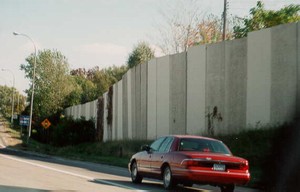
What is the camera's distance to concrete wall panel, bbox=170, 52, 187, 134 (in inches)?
1324

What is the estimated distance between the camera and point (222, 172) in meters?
13.9

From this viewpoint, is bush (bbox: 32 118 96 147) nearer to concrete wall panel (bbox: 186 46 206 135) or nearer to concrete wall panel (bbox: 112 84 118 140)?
concrete wall panel (bbox: 112 84 118 140)

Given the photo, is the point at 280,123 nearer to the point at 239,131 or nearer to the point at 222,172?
the point at 239,131

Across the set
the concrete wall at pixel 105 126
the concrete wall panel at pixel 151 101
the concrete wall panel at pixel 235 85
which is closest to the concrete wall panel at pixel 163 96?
the concrete wall panel at pixel 151 101

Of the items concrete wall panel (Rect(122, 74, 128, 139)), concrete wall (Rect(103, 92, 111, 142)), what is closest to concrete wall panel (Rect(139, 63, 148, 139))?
concrete wall panel (Rect(122, 74, 128, 139))

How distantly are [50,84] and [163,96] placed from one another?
178 feet

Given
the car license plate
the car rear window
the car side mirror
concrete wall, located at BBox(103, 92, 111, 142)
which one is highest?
concrete wall, located at BBox(103, 92, 111, 142)

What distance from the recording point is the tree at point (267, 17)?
41344mm

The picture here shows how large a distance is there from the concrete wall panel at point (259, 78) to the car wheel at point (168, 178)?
11.8 m

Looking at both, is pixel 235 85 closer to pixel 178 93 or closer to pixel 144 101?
pixel 178 93

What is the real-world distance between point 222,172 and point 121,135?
32.2 metres

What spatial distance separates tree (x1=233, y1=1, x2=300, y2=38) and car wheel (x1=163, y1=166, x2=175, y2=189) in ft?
94.0

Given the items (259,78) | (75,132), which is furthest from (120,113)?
(259,78)

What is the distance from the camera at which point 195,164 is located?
45.3ft
